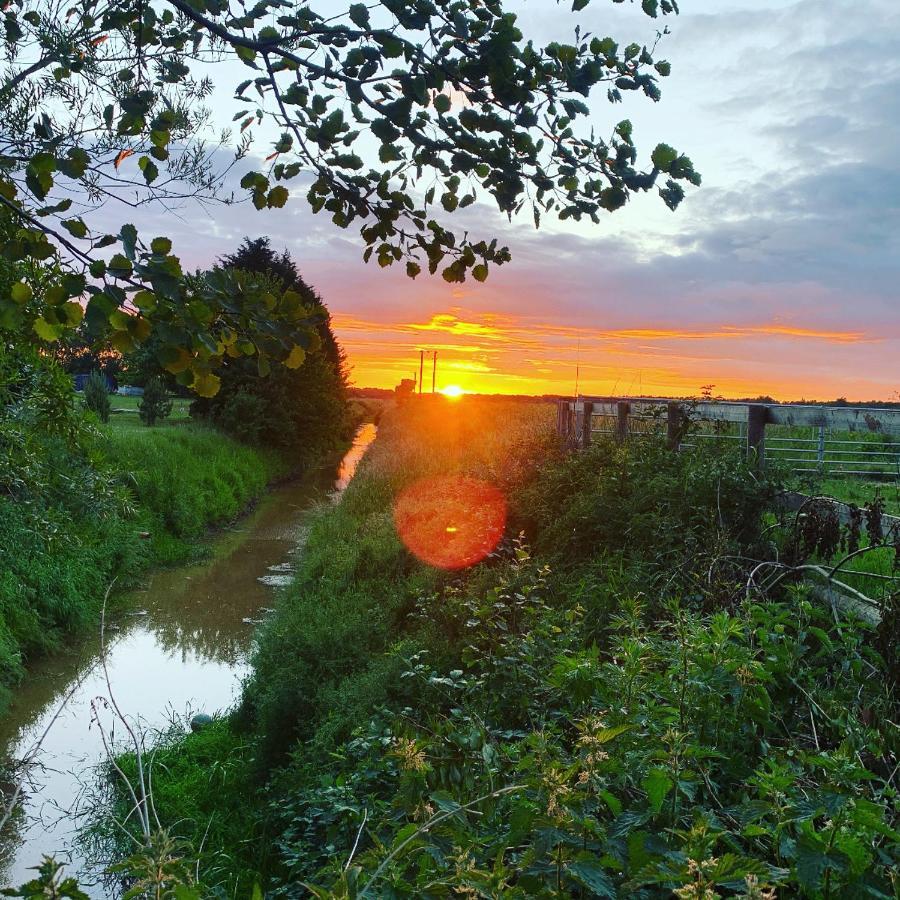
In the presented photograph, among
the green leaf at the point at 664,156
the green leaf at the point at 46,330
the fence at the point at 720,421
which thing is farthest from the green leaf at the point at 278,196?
the fence at the point at 720,421

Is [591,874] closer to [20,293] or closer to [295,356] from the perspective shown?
[295,356]

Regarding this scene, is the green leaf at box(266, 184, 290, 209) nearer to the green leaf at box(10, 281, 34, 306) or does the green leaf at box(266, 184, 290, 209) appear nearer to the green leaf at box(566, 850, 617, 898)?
the green leaf at box(10, 281, 34, 306)

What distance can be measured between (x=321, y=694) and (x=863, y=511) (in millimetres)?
4593

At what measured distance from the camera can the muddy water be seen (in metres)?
6.88

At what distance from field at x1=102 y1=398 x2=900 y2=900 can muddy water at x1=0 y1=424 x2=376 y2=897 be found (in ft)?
2.68

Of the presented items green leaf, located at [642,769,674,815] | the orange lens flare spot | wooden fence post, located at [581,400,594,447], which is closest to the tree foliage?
the orange lens flare spot

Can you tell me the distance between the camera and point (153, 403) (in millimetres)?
28797

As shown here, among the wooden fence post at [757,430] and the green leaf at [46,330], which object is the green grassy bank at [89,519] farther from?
the wooden fence post at [757,430]

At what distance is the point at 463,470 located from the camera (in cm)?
1435

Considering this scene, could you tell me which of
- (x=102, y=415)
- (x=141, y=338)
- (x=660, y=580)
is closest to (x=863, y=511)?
(x=660, y=580)

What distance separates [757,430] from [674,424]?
1.58 metres

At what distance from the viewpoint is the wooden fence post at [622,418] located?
1051 centimetres

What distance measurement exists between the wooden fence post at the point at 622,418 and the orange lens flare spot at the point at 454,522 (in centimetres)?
175

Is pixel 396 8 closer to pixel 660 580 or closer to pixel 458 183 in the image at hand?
pixel 458 183
